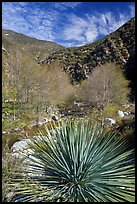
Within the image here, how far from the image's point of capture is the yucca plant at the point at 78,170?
3.37 metres

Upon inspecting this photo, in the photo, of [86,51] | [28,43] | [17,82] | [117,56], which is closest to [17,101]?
[17,82]

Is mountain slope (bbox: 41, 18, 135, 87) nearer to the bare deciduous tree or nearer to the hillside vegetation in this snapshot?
the hillside vegetation

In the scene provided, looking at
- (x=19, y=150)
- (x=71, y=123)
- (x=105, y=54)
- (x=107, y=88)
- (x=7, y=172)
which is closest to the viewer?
(x=19, y=150)

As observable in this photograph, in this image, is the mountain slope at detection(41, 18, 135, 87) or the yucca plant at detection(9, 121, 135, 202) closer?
the yucca plant at detection(9, 121, 135, 202)

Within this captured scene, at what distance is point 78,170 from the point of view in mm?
3635

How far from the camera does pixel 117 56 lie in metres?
49.7

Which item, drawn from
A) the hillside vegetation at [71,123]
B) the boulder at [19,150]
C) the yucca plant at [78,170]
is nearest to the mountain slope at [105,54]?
the hillside vegetation at [71,123]

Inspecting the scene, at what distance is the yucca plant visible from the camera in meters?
3.37

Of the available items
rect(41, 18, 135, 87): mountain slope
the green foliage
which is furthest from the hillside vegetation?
rect(41, 18, 135, 87): mountain slope

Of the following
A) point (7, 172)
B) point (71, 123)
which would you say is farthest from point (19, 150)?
point (71, 123)

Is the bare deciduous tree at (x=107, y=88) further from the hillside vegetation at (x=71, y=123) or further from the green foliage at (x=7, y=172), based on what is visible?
the green foliage at (x=7, y=172)

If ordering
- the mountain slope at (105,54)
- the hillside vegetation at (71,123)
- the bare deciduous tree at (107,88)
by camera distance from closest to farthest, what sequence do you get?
1. the hillside vegetation at (71,123)
2. the bare deciduous tree at (107,88)
3. the mountain slope at (105,54)

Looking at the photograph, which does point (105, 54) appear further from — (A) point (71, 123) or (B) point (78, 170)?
(B) point (78, 170)

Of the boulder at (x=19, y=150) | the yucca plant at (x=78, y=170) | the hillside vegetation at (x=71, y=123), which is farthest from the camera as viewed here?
the boulder at (x=19, y=150)
